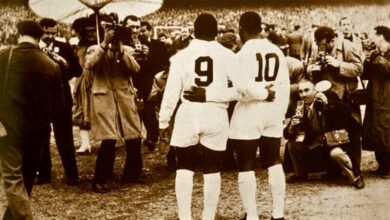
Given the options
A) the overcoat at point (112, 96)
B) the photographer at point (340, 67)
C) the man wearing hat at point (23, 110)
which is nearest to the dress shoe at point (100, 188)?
the overcoat at point (112, 96)

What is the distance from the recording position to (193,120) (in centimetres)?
388

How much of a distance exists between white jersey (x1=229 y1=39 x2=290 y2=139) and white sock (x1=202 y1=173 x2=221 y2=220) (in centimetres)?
31

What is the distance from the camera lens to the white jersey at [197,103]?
3.87 m

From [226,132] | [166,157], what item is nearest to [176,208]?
[226,132]

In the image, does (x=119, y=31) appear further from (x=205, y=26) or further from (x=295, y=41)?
(x=295, y=41)

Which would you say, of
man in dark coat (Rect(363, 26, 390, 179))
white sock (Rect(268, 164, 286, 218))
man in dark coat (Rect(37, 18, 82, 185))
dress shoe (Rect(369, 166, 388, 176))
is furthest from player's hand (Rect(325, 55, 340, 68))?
man in dark coat (Rect(37, 18, 82, 185))

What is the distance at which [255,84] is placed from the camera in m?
4.03

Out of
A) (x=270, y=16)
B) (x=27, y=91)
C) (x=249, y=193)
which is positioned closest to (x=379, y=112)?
(x=270, y=16)

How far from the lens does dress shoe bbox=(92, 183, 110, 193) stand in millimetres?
4738

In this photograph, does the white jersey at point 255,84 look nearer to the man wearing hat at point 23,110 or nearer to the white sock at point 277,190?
the white sock at point 277,190

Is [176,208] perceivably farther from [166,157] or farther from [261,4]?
[261,4]

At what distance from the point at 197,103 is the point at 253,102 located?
1.25ft

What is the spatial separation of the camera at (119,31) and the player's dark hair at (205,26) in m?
0.71

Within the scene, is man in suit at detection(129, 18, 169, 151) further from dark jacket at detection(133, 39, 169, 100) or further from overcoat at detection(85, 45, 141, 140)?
overcoat at detection(85, 45, 141, 140)
